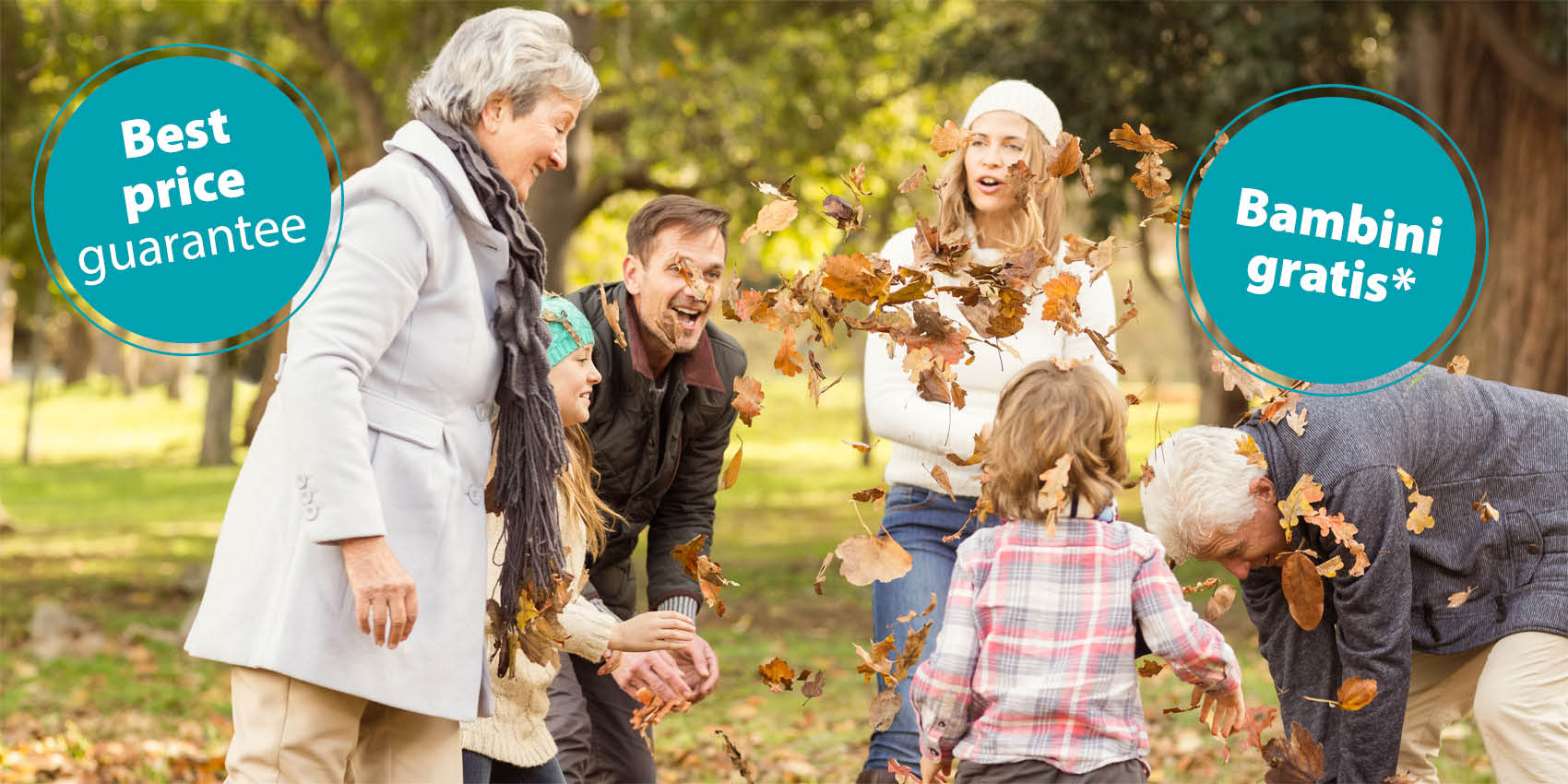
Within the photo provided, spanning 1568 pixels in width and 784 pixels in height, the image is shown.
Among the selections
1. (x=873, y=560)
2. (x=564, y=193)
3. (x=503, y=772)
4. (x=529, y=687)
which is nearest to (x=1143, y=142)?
(x=873, y=560)

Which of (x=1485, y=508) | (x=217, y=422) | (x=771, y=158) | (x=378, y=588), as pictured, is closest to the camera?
(x=378, y=588)

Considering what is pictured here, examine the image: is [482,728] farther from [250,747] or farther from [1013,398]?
[1013,398]

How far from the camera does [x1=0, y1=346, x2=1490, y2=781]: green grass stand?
22.9ft

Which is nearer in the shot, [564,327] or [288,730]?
[288,730]

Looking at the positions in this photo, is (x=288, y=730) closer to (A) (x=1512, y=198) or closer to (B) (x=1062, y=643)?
(B) (x=1062, y=643)

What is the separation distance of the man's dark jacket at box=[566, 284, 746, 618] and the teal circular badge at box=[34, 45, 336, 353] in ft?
2.55

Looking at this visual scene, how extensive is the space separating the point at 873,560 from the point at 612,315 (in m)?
0.91

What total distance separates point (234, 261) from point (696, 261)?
1177 millimetres

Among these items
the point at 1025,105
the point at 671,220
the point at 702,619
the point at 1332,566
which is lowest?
the point at 702,619

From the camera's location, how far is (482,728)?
3.80 m

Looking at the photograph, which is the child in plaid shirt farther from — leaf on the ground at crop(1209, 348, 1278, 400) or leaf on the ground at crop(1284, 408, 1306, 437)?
leaf on the ground at crop(1209, 348, 1278, 400)

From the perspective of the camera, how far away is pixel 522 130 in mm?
3346

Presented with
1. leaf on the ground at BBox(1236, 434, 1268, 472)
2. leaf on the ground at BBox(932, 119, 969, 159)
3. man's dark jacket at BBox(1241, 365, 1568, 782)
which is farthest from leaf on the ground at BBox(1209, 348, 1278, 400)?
leaf on the ground at BBox(932, 119, 969, 159)

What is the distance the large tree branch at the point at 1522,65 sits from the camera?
33.5 feet
